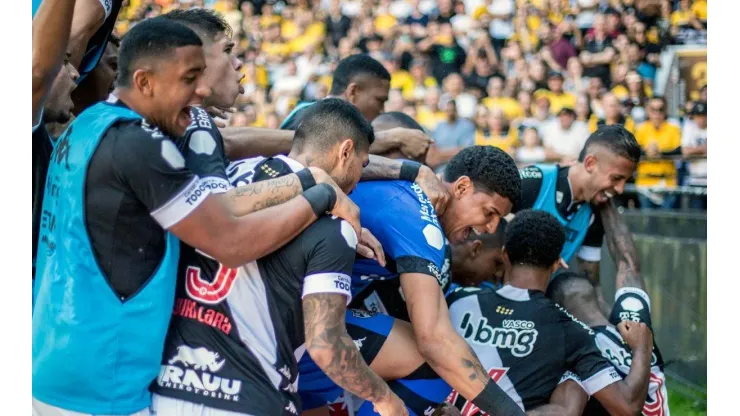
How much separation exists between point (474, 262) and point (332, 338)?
2461 mm

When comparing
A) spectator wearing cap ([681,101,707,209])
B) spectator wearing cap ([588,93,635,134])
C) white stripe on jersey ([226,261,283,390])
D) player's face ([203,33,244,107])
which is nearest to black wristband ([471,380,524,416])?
white stripe on jersey ([226,261,283,390])

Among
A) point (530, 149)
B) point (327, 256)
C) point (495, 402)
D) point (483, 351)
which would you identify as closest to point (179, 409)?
point (327, 256)

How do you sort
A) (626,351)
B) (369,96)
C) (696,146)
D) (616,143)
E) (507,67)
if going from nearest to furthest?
(626,351), (369,96), (616,143), (696,146), (507,67)

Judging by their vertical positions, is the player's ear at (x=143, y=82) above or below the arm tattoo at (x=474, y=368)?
above

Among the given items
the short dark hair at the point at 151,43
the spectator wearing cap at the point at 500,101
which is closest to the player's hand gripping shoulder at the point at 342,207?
the short dark hair at the point at 151,43

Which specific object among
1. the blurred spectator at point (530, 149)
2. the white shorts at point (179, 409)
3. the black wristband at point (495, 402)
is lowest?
the blurred spectator at point (530, 149)

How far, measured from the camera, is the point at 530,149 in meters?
12.3

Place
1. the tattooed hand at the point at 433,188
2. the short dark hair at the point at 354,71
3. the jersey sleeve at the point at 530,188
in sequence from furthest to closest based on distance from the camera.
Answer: the jersey sleeve at the point at 530,188, the short dark hair at the point at 354,71, the tattooed hand at the point at 433,188

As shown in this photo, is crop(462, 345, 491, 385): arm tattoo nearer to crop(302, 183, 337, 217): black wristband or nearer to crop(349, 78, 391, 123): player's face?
crop(302, 183, 337, 217): black wristband

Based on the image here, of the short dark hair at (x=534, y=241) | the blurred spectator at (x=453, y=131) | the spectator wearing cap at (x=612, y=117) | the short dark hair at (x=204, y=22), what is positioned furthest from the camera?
the blurred spectator at (x=453, y=131)

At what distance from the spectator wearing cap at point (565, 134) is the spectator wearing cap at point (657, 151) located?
2.40 feet

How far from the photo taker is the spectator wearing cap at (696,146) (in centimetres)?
1045

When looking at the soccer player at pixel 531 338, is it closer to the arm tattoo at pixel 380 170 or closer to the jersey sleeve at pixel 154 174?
the arm tattoo at pixel 380 170

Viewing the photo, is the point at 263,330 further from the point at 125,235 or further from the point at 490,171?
the point at 490,171
